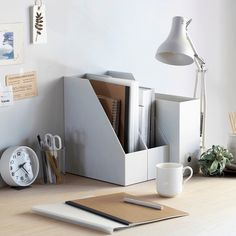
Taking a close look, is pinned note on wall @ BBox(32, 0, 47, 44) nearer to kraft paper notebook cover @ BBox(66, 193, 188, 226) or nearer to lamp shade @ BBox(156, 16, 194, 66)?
lamp shade @ BBox(156, 16, 194, 66)

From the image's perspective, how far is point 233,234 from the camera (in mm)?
1797

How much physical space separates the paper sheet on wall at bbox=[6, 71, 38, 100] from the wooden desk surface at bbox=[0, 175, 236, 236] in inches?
12.1

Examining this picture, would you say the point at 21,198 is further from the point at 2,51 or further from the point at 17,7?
the point at 17,7

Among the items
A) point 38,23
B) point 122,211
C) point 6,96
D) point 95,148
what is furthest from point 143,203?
point 38,23

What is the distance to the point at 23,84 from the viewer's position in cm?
223

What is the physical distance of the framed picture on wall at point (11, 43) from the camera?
2.15 meters

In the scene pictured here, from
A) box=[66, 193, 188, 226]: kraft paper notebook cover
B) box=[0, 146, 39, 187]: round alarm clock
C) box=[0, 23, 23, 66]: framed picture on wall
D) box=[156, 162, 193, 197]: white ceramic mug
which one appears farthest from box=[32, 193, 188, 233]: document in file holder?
box=[0, 23, 23, 66]: framed picture on wall

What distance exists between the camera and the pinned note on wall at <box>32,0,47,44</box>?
2223mm

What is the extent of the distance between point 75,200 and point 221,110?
1.38 meters

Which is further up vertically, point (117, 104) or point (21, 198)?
point (117, 104)

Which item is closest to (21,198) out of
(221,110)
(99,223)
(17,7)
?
(99,223)

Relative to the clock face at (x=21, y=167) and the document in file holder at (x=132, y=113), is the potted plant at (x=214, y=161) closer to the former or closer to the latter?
the document in file holder at (x=132, y=113)

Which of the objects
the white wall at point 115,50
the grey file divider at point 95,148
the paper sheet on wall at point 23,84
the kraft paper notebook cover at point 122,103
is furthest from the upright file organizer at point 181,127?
the paper sheet on wall at point 23,84

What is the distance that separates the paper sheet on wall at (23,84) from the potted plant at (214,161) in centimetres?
63
